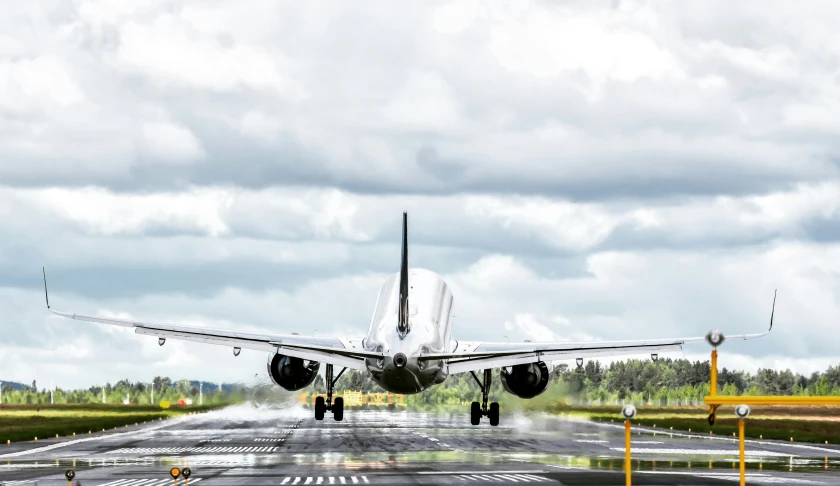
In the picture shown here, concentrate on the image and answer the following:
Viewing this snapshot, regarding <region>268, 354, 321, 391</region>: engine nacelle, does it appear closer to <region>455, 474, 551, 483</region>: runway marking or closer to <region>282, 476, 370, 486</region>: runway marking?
<region>282, 476, 370, 486</region>: runway marking

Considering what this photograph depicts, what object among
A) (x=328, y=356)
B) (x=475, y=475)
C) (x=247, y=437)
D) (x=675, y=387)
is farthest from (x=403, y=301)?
(x=675, y=387)

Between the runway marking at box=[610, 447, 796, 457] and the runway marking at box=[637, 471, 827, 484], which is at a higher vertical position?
the runway marking at box=[610, 447, 796, 457]

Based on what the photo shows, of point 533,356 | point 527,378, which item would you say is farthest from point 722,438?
point 533,356

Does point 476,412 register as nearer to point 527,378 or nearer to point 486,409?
point 486,409

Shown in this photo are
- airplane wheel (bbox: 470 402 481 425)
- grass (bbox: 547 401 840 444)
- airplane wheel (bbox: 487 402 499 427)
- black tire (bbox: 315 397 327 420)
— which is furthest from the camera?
grass (bbox: 547 401 840 444)

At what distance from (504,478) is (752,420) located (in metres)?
92.6

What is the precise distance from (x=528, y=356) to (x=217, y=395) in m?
67.0

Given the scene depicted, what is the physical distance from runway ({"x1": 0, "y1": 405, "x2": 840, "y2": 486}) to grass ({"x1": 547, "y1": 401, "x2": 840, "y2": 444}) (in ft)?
12.9

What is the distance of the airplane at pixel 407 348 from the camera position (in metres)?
68.4

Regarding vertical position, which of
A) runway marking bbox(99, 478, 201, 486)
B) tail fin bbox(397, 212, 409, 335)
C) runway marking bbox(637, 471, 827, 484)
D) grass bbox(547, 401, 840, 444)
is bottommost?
runway marking bbox(99, 478, 201, 486)

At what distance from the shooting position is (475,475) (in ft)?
234

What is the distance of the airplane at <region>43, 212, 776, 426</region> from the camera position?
6838cm

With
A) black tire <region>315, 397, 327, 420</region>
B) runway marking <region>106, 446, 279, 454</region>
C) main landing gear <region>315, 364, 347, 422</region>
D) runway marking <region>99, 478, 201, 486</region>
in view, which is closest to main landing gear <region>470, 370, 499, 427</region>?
main landing gear <region>315, 364, 347, 422</region>

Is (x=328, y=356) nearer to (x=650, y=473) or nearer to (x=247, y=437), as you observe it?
(x=650, y=473)
